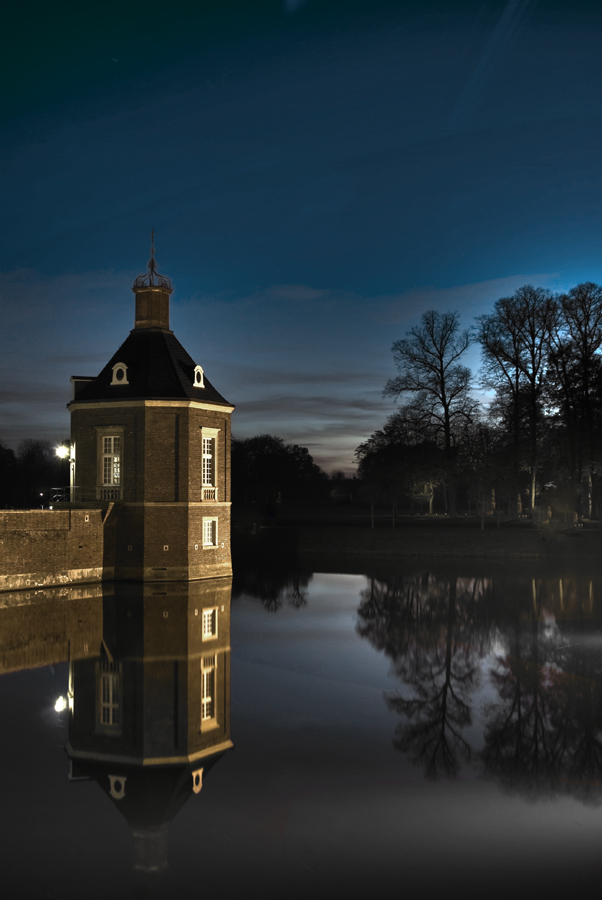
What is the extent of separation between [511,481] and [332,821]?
42867 mm

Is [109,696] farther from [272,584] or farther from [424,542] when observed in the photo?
[424,542]

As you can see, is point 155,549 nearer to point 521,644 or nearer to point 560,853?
point 521,644

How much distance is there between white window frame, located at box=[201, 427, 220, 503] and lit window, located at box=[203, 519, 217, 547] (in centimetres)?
101

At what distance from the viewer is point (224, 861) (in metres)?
7.28

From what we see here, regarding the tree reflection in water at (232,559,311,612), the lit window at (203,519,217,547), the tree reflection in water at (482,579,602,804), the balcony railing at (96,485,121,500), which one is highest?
the balcony railing at (96,485,121,500)

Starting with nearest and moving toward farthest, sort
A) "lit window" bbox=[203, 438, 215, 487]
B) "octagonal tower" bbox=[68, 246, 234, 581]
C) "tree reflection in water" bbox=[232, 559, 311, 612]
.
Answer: "tree reflection in water" bbox=[232, 559, 311, 612] < "octagonal tower" bbox=[68, 246, 234, 581] < "lit window" bbox=[203, 438, 215, 487]

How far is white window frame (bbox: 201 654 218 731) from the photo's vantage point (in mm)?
11773

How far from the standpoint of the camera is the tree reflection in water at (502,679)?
32.8ft

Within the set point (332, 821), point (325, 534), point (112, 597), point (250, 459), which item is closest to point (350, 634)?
point (112, 597)

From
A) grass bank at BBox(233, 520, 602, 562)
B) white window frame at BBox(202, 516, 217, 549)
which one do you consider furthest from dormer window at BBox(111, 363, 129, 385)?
grass bank at BBox(233, 520, 602, 562)

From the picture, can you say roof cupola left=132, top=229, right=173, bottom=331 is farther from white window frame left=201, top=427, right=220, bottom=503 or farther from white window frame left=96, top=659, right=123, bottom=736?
white window frame left=96, top=659, right=123, bottom=736

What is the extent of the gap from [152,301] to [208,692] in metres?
24.5

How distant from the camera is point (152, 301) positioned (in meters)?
34.4

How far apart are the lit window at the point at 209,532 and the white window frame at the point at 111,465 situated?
398 cm
